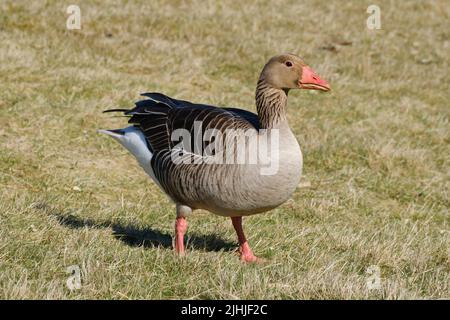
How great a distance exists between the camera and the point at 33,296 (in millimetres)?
4520

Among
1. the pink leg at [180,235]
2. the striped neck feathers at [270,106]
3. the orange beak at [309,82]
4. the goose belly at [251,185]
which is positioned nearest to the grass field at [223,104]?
the pink leg at [180,235]

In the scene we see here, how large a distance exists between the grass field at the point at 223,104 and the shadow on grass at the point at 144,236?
28 millimetres

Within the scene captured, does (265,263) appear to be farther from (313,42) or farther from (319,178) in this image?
(313,42)

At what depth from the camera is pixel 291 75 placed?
5891mm

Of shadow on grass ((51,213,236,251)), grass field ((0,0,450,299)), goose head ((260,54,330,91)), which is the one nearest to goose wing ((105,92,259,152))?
goose head ((260,54,330,91))

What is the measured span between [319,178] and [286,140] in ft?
14.4

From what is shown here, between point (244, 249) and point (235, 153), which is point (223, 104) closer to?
point (244, 249)

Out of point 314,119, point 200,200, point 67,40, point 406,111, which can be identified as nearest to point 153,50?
point 67,40

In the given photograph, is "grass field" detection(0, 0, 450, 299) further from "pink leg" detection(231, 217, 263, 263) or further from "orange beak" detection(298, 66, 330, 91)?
"orange beak" detection(298, 66, 330, 91)

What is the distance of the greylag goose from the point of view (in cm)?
555

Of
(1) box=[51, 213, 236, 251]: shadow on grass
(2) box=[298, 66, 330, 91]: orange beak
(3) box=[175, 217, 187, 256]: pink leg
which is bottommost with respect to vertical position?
(1) box=[51, 213, 236, 251]: shadow on grass

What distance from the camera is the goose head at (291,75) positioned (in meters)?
5.87

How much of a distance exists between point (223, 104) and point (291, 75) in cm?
665

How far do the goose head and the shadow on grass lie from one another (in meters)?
1.79
